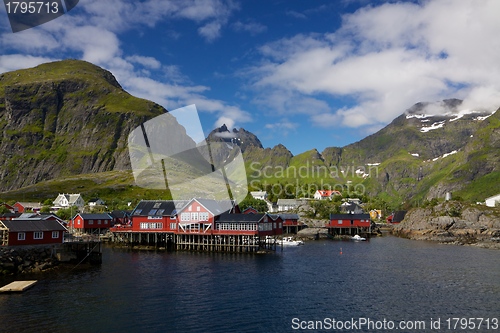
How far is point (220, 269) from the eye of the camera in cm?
5803

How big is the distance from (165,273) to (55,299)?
55.8ft

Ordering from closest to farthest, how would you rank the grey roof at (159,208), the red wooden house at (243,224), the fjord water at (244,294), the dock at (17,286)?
the fjord water at (244,294), the dock at (17,286), the red wooden house at (243,224), the grey roof at (159,208)

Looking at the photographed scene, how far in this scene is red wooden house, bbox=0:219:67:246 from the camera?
2067 inches

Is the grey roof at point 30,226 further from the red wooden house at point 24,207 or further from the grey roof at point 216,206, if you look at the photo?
the red wooden house at point 24,207

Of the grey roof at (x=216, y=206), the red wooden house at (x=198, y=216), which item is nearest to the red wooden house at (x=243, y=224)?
the red wooden house at (x=198, y=216)

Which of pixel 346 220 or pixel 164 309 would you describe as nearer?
pixel 164 309

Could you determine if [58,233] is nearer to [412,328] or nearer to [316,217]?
[412,328]

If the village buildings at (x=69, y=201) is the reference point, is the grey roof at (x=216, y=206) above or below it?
below

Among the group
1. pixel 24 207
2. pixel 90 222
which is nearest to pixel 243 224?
pixel 90 222

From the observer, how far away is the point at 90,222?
336 ft

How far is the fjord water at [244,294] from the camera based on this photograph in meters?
34.3

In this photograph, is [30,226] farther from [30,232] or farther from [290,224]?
[290,224]

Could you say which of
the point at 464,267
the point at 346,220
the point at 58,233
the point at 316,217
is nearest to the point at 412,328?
the point at 464,267

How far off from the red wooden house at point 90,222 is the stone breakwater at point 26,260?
A: 4381 centimetres
